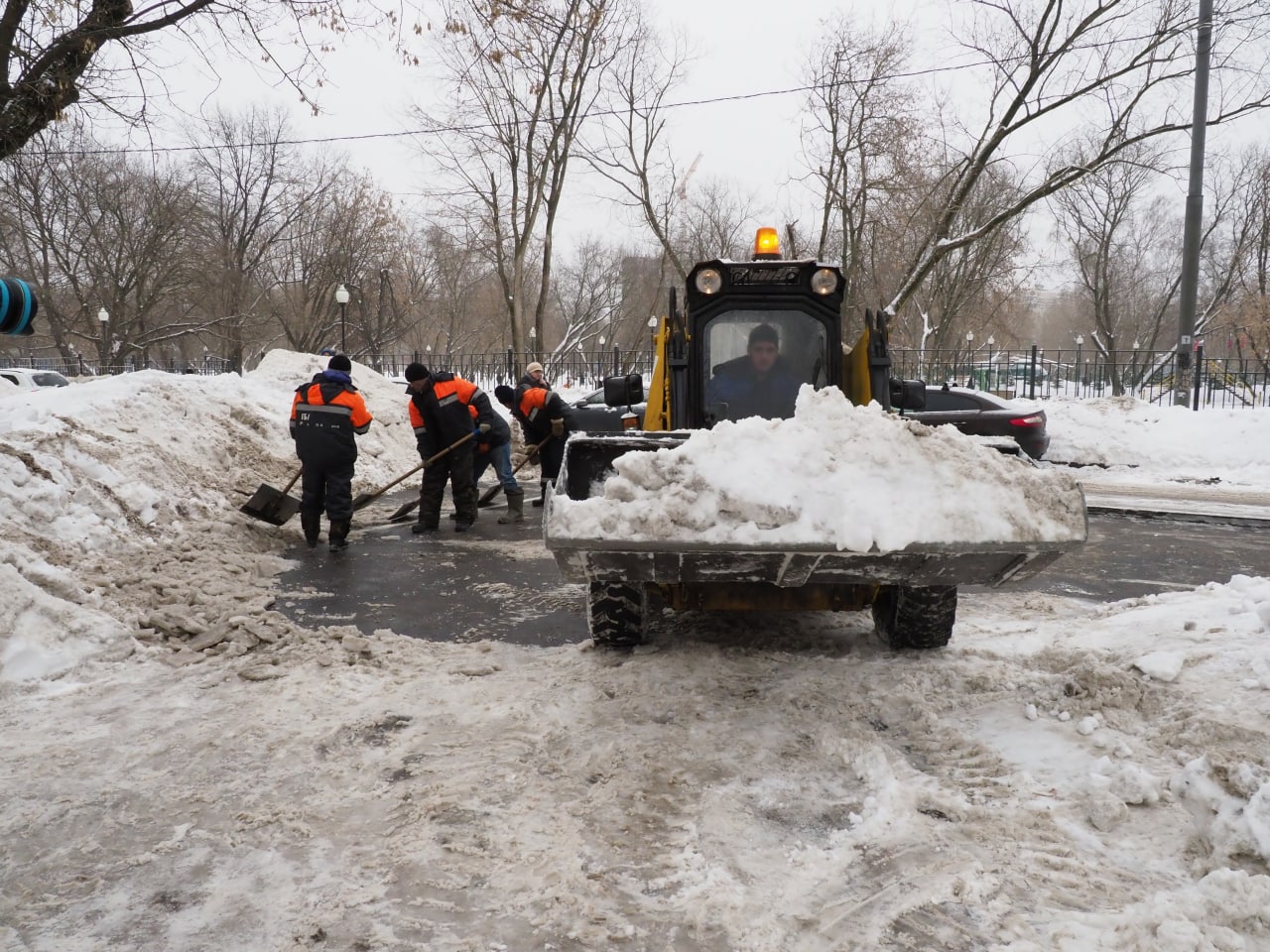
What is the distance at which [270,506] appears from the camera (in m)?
8.05

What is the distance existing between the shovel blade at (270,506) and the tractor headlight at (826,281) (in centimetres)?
569

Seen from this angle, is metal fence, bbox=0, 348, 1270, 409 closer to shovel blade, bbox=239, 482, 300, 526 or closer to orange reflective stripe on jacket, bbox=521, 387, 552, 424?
orange reflective stripe on jacket, bbox=521, 387, 552, 424

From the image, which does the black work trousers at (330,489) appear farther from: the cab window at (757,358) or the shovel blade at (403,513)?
the cab window at (757,358)

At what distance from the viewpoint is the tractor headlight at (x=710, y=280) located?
4.84 m

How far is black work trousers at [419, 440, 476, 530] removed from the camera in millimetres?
8859

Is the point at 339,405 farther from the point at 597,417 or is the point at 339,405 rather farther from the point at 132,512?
the point at 597,417

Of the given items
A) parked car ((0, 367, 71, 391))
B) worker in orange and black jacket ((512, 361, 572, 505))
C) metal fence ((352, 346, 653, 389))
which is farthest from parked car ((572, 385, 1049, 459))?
parked car ((0, 367, 71, 391))

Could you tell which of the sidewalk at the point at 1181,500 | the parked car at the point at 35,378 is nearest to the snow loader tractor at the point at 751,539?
the sidewalk at the point at 1181,500

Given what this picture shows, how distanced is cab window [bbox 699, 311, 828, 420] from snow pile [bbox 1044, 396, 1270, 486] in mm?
11350

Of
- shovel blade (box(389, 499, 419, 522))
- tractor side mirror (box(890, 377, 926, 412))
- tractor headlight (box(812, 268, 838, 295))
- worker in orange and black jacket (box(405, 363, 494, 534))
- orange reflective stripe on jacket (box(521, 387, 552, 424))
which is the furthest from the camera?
orange reflective stripe on jacket (box(521, 387, 552, 424))

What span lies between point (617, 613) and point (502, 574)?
270cm

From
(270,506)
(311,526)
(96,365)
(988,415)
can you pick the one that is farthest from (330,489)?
(96,365)

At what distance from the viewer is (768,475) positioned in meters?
3.16

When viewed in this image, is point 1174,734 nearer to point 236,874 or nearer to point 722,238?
point 236,874
